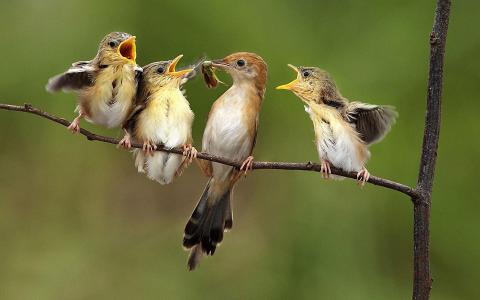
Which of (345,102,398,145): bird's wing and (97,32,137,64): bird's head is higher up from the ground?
(97,32,137,64): bird's head

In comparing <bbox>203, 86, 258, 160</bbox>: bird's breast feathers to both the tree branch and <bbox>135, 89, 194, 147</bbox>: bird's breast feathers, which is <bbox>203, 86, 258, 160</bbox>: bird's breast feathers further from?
the tree branch

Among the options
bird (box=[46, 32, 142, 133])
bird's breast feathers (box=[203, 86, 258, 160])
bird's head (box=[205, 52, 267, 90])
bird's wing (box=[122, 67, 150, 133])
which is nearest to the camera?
bird (box=[46, 32, 142, 133])

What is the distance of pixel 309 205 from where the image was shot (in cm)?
311

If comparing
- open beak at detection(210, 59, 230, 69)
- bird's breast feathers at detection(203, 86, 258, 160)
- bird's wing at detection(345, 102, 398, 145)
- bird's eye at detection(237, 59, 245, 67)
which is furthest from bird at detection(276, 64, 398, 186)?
bird's breast feathers at detection(203, 86, 258, 160)

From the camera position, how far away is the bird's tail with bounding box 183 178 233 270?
190 cm

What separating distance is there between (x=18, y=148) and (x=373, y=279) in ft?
4.71

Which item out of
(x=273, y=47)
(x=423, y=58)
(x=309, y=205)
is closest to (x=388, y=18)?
(x=423, y=58)

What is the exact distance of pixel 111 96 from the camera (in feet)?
5.21

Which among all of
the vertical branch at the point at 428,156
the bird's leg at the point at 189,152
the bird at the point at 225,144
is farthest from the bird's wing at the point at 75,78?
the vertical branch at the point at 428,156

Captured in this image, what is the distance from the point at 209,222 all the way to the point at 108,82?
1.65 ft

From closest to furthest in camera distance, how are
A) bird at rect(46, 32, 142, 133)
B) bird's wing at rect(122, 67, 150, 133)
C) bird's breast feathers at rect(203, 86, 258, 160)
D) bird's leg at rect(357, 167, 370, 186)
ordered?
bird's leg at rect(357, 167, 370, 186)
bird at rect(46, 32, 142, 133)
bird's wing at rect(122, 67, 150, 133)
bird's breast feathers at rect(203, 86, 258, 160)

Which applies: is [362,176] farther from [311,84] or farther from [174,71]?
[174,71]

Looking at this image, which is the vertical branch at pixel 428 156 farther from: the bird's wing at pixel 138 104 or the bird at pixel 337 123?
the bird's wing at pixel 138 104

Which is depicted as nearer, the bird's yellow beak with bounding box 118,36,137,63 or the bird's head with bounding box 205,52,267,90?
the bird's yellow beak with bounding box 118,36,137,63
